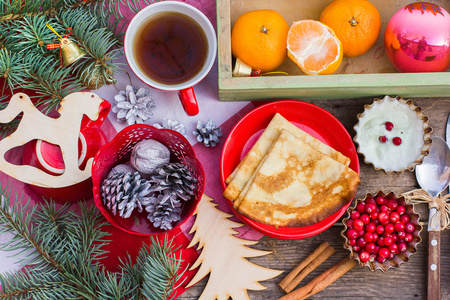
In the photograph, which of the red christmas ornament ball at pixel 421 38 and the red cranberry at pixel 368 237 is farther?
the red cranberry at pixel 368 237

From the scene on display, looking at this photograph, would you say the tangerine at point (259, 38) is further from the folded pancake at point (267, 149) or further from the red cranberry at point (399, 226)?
the red cranberry at point (399, 226)

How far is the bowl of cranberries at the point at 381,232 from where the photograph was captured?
100 cm

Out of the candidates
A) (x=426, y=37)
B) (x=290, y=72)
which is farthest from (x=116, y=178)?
(x=426, y=37)

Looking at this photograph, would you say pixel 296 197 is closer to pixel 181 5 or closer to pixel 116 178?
pixel 116 178

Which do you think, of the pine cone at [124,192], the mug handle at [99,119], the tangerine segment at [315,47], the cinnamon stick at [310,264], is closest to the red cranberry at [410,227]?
the cinnamon stick at [310,264]

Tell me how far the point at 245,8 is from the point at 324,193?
0.56 meters

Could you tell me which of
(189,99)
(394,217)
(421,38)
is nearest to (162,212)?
(189,99)

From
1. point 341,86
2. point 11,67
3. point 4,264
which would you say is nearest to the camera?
point 11,67

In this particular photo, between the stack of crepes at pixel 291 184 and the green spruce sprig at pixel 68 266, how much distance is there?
→ 0.24m

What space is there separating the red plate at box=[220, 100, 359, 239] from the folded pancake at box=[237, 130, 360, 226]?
0.18 ft

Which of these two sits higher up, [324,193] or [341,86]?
[341,86]

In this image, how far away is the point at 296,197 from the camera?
974mm

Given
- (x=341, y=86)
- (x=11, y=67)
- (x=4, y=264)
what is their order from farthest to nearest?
(x=4, y=264) → (x=341, y=86) → (x=11, y=67)

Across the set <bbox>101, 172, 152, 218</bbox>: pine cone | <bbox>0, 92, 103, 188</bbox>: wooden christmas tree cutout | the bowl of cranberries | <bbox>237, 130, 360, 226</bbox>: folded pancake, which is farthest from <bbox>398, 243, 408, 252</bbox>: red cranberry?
<bbox>0, 92, 103, 188</bbox>: wooden christmas tree cutout
